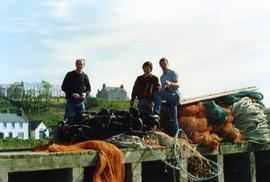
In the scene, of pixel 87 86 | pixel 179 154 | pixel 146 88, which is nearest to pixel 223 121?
pixel 146 88

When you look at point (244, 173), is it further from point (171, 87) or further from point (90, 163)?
point (90, 163)

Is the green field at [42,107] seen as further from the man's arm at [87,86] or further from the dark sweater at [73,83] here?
the dark sweater at [73,83]

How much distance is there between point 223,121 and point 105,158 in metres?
3.75

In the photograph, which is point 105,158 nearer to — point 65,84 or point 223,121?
point 65,84

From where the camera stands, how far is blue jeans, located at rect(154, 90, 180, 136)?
1051 centimetres

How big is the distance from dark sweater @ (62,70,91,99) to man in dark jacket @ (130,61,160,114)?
3.31 ft

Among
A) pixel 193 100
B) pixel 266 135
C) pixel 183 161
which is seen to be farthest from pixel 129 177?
pixel 266 135

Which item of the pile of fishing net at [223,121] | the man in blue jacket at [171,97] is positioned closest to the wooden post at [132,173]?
the man in blue jacket at [171,97]

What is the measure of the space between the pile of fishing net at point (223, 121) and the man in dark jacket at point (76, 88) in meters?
1.63

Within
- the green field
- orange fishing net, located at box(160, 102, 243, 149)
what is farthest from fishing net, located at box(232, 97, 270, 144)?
the green field

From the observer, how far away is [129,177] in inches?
346

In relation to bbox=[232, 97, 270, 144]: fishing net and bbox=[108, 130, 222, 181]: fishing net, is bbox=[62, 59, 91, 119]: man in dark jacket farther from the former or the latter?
bbox=[232, 97, 270, 144]: fishing net

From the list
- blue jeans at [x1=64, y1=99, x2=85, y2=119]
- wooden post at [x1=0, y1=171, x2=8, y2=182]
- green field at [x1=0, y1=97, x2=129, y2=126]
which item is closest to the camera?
wooden post at [x1=0, y1=171, x2=8, y2=182]

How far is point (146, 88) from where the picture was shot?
10625 mm
